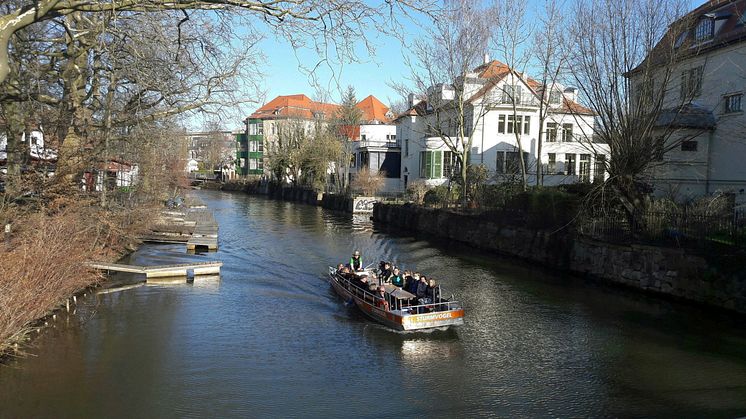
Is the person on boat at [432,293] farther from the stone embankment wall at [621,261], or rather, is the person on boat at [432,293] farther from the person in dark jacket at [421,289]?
the stone embankment wall at [621,261]

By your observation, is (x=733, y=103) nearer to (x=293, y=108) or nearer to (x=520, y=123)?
(x=520, y=123)

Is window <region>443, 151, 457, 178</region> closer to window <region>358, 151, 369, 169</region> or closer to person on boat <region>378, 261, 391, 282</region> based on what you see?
window <region>358, 151, 369, 169</region>

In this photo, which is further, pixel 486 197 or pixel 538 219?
pixel 486 197

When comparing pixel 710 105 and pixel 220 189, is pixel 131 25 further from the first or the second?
pixel 220 189

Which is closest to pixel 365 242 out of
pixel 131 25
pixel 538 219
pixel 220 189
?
pixel 538 219

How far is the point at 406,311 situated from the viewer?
51.9ft

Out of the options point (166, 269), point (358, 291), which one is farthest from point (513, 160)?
point (166, 269)

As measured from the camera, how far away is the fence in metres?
18.3

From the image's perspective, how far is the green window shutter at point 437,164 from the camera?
157 ft

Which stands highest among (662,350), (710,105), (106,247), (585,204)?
(710,105)

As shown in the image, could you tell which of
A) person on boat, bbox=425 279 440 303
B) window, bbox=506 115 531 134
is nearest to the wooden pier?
person on boat, bbox=425 279 440 303

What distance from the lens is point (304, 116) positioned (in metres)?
72.8

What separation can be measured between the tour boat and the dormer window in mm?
21448

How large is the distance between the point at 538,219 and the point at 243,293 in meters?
14.7
